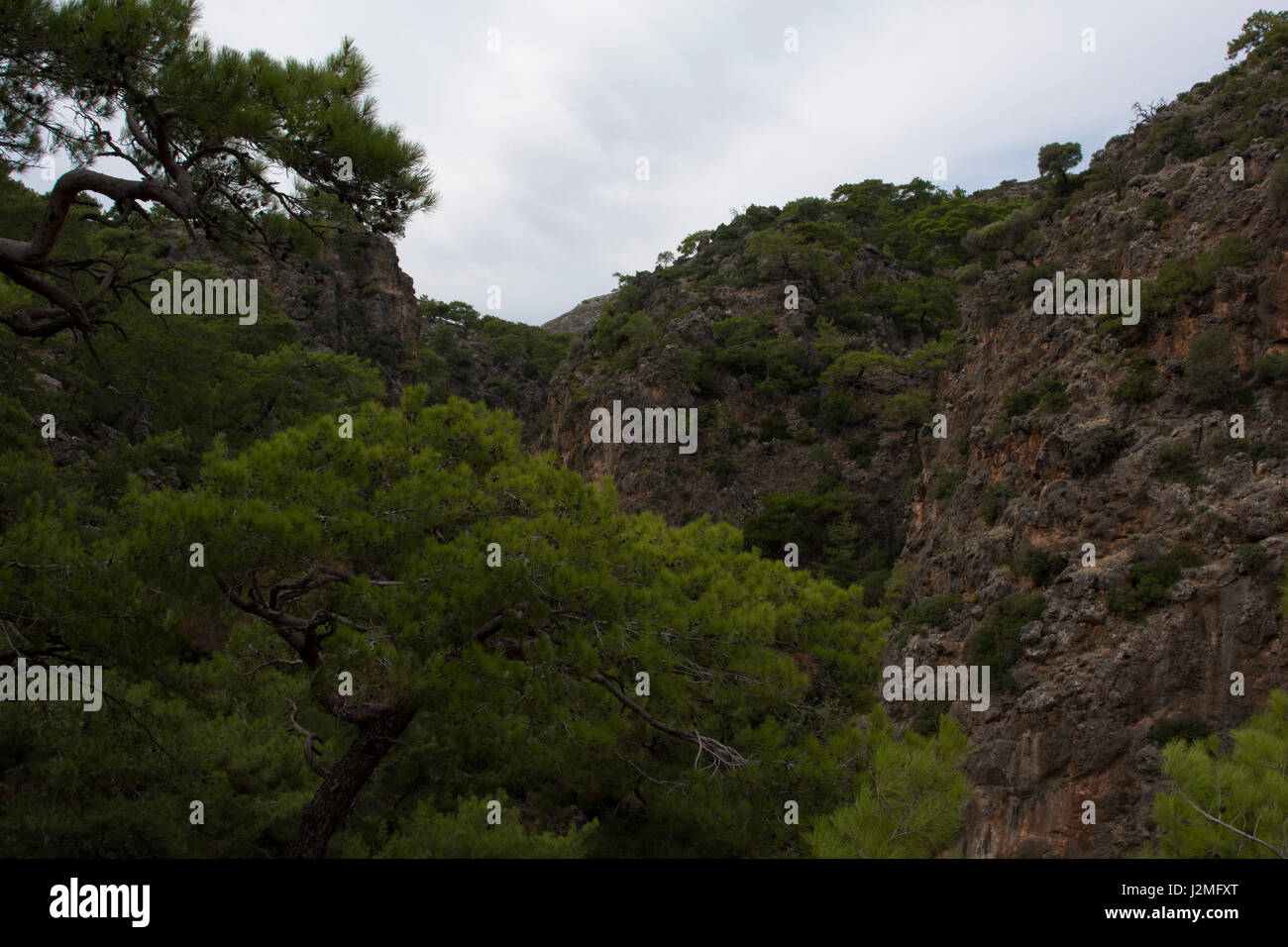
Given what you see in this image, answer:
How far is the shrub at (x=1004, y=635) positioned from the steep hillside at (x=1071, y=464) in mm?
63

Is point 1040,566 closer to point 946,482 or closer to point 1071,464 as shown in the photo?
point 1071,464

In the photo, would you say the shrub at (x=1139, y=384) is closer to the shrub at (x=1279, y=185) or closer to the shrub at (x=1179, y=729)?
the shrub at (x=1279, y=185)

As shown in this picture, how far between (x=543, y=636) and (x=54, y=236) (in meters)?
4.34

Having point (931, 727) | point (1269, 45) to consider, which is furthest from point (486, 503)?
point (1269, 45)

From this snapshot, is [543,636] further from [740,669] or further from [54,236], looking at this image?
[54,236]

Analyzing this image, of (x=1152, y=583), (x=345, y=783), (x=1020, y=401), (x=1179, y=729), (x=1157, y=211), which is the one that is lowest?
(x=1179, y=729)

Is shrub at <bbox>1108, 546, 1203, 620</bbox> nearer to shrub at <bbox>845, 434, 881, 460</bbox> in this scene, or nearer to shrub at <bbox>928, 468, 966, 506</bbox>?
shrub at <bbox>928, 468, 966, 506</bbox>

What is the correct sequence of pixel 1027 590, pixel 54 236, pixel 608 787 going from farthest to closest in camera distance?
pixel 1027 590, pixel 608 787, pixel 54 236

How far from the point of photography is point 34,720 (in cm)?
704

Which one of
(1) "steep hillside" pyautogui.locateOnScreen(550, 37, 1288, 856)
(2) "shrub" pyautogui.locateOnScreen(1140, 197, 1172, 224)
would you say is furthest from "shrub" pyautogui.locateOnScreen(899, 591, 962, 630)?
(2) "shrub" pyautogui.locateOnScreen(1140, 197, 1172, 224)

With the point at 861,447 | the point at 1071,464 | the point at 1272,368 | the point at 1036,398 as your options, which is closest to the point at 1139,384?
the point at 1071,464

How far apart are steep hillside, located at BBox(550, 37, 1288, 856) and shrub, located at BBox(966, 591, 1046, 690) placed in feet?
0.21

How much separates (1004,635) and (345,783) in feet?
55.6

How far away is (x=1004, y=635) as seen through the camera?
19812 mm
